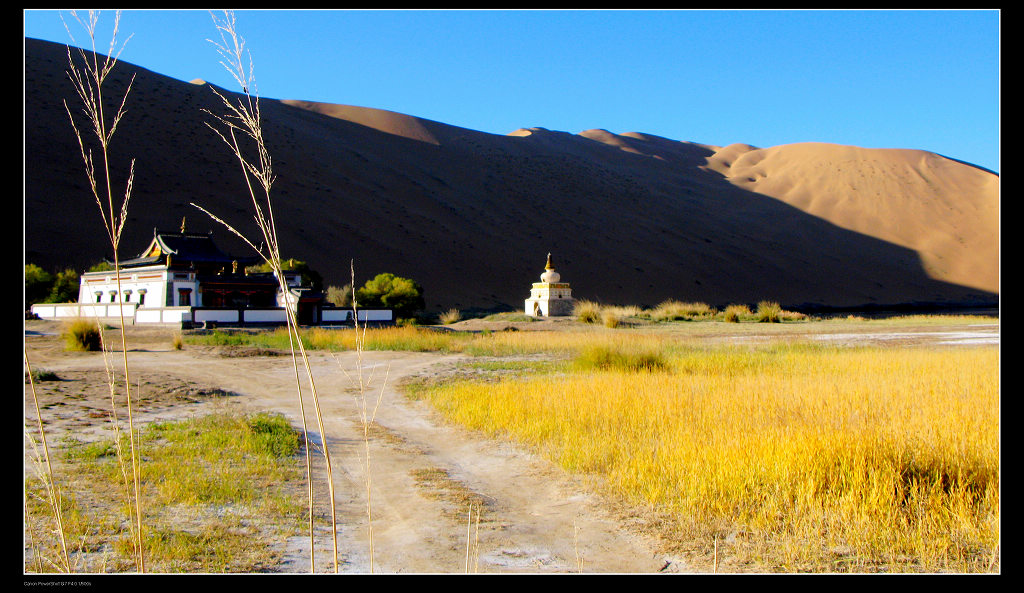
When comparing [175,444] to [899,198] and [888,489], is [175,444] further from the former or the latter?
[899,198]

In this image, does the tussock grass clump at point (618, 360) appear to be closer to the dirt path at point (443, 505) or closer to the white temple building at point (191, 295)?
the dirt path at point (443, 505)

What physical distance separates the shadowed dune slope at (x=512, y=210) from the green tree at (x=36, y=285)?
7.96 meters

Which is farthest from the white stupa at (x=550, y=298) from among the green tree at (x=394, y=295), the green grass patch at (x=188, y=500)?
the green grass patch at (x=188, y=500)

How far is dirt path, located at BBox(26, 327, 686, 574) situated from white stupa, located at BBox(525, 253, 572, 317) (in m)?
24.0

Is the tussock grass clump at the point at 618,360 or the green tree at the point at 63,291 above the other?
the green tree at the point at 63,291

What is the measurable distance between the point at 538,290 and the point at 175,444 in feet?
94.3

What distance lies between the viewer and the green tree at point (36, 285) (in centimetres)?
3450

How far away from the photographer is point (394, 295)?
35312 millimetres

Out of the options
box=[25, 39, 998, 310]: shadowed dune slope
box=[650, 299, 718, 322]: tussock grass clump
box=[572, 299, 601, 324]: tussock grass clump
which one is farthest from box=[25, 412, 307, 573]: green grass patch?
box=[25, 39, 998, 310]: shadowed dune slope

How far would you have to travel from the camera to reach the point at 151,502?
16.6 ft

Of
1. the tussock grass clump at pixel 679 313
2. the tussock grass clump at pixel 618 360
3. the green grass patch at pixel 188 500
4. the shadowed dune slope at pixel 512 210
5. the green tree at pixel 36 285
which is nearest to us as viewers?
the green grass patch at pixel 188 500

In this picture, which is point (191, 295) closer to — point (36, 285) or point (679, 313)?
point (36, 285)

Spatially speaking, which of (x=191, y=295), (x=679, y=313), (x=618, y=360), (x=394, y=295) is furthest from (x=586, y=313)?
(x=618, y=360)

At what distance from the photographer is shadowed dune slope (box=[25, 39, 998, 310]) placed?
52.2 metres
